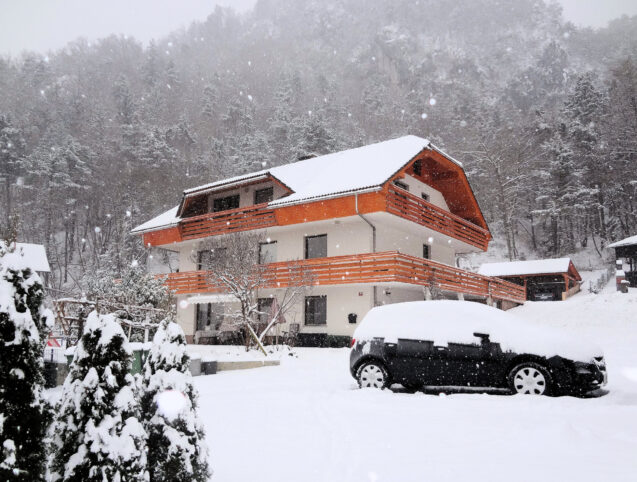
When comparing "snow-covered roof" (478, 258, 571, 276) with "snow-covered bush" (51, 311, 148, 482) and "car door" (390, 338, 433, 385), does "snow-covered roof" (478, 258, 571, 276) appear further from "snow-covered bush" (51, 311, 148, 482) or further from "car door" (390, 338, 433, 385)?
"snow-covered bush" (51, 311, 148, 482)

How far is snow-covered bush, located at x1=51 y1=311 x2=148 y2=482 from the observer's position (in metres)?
2.70

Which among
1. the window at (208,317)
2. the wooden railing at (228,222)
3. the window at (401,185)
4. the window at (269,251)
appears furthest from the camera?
the window at (208,317)

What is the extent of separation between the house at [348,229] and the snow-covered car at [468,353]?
9.41m

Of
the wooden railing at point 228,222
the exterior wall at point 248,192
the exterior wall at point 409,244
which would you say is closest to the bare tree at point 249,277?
the wooden railing at point 228,222

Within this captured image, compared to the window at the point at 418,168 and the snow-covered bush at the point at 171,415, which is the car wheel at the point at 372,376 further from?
the window at the point at 418,168

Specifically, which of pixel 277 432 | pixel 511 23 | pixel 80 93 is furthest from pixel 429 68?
pixel 277 432

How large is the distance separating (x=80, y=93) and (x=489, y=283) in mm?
55354

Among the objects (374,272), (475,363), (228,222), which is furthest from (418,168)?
(475,363)

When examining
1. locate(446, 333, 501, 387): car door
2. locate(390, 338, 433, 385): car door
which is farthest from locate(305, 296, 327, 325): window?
locate(446, 333, 501, 387): car door

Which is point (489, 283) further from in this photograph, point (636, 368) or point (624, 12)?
point (624, 12)

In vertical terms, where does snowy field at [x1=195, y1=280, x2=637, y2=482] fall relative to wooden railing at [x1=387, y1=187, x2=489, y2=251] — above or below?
below

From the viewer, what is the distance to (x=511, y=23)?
95.9 m

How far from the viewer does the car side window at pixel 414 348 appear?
8320 mm

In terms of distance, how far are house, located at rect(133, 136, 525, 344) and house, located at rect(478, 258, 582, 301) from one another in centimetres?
656
